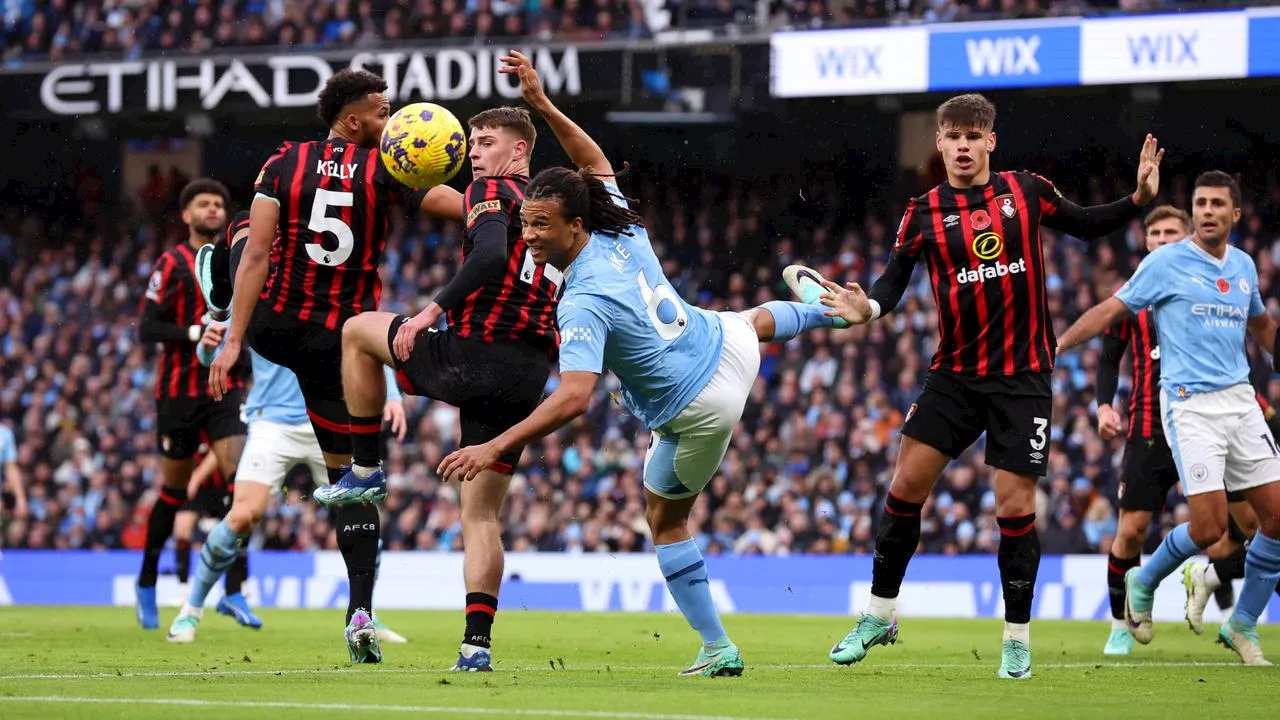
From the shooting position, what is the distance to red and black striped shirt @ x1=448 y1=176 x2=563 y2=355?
23.4ft

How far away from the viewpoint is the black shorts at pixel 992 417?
710 cm

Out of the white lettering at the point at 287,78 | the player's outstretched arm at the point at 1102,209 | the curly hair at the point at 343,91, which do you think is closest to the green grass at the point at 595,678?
the player's outstretched arm at the point at 1102,209


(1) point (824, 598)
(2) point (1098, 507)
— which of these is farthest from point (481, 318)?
(2) point (1098, 507)

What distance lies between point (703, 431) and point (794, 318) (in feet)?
2.59

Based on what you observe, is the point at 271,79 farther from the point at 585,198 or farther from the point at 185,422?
the point at 585,198

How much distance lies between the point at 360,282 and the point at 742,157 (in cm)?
1544

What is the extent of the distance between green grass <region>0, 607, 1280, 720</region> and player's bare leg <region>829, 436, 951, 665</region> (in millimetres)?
157

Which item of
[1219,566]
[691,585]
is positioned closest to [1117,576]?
[1219,566]

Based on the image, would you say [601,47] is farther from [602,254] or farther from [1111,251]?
[602,254]

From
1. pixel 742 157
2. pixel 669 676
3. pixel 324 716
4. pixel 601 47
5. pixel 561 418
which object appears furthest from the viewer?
pixel 742 157

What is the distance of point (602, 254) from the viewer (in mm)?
6582

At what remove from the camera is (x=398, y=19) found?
20609 millimetres

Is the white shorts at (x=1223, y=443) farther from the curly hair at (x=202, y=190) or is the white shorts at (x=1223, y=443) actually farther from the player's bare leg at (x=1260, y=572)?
the curly hair at (x=202, y=190)

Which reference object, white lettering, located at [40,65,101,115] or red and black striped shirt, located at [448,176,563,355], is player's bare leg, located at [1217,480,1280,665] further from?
white lettering, located at [40,65,101,115]
